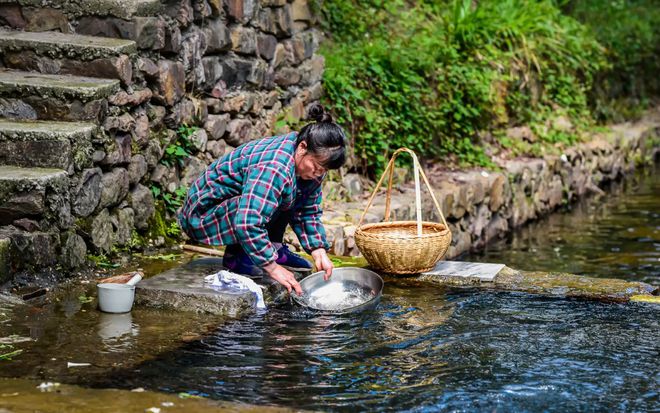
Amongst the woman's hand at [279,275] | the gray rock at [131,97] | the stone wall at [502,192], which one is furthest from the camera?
the stone wall at [502,192]

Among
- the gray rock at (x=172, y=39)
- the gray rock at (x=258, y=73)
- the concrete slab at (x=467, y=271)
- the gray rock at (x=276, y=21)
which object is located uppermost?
the gray rock at (x=276, y=21)

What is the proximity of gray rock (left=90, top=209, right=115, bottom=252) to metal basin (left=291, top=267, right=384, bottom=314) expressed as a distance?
1.45 meters

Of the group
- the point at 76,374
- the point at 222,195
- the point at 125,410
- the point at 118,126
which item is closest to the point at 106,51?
the point at 118,126

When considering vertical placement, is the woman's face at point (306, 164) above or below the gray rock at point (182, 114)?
below

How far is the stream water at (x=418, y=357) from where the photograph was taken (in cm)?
391

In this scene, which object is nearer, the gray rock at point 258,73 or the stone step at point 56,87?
the stone step at point 56,87

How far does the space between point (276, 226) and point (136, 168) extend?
1.26m

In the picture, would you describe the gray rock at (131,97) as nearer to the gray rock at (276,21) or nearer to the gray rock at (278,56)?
the gray rock at (276,21)

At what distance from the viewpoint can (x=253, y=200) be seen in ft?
16.7

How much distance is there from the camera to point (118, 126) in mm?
6254

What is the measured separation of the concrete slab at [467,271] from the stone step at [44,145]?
2408mm

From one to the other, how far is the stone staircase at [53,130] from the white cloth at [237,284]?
1.00 metres

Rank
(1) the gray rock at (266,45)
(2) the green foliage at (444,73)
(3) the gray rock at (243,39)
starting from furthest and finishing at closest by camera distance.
→ 1. (2) the green foliage at (444,73)
2. (1) the gray rock at (266,45)
3. (3) the gray rock at (243,39)

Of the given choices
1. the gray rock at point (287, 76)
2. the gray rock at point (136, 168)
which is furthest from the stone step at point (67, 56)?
the gray rock at point (287, 76)
